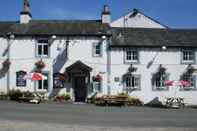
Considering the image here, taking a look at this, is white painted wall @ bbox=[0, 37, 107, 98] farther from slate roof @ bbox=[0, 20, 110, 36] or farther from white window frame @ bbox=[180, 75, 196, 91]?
white window frame @ bbox=[180, 75, 196, 91]

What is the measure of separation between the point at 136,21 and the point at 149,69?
929 cm

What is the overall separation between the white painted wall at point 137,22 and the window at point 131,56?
785 cm

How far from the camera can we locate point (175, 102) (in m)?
33.2

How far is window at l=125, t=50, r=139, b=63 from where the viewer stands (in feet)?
114

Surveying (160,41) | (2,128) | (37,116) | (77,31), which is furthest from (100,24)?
(2,128)

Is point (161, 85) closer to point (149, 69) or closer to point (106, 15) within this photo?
point (149, 69)

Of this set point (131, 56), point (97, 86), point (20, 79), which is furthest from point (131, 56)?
point (20, 79)

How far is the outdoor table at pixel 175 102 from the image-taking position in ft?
107

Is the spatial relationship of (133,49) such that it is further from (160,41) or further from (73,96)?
(73,96)

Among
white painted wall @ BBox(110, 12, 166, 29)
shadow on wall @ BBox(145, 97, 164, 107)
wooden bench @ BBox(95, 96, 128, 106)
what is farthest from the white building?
white painted wall @ BBox(110, 12, 166, 29)

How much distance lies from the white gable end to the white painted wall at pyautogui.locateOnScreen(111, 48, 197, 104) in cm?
795

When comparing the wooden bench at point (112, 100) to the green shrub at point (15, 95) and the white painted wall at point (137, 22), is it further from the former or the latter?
the white painted wall at point (137, 22)

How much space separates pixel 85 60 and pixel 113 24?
30.0 ft

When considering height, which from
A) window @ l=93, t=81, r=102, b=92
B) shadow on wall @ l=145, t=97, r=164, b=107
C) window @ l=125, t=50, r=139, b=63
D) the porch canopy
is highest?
window @ l=125, t=50, r=139, b=63
